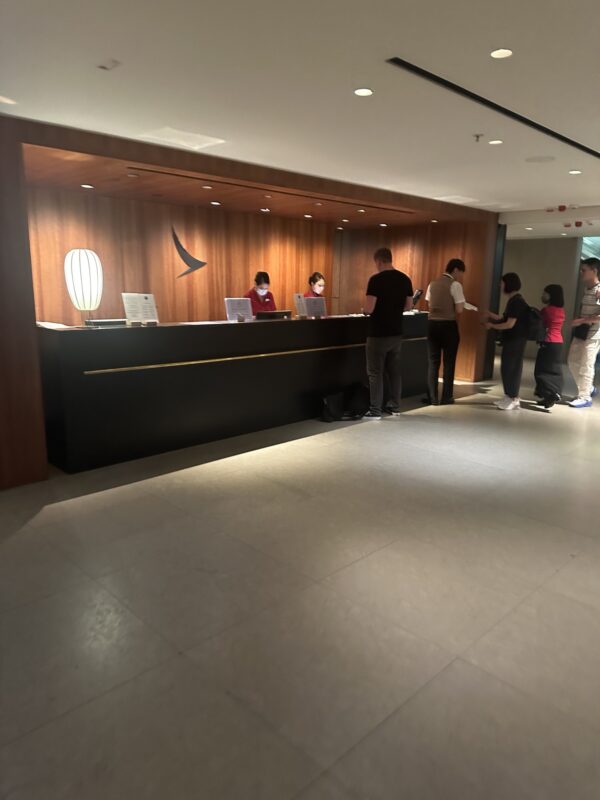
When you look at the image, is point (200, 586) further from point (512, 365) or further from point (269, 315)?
point (512, 365)

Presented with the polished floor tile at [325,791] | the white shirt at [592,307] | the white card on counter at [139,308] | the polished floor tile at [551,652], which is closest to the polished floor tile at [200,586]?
the polished floor tile at [325,791]

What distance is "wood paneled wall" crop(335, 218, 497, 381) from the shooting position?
8.91m

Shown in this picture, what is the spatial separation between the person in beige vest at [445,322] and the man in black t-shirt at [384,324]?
59cm

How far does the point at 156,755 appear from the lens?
187 cm

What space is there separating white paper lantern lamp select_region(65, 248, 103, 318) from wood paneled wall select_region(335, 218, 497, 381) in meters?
6.01

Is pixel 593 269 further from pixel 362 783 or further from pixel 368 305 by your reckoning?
pixel 362 783

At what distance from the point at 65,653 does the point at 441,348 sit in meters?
5.79

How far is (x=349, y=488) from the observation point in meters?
4.29

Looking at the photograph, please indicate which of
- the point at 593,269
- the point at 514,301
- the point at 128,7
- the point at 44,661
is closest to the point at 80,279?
the point at 128,7

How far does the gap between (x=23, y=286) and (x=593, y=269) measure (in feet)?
21.4

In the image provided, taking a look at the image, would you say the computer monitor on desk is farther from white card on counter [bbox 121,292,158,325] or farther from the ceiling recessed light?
the ceiling recessed light

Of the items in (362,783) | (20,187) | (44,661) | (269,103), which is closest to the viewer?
(362,783)

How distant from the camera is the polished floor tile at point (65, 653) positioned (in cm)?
210

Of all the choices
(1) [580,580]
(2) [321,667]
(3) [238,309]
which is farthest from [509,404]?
(2) [321,667]
